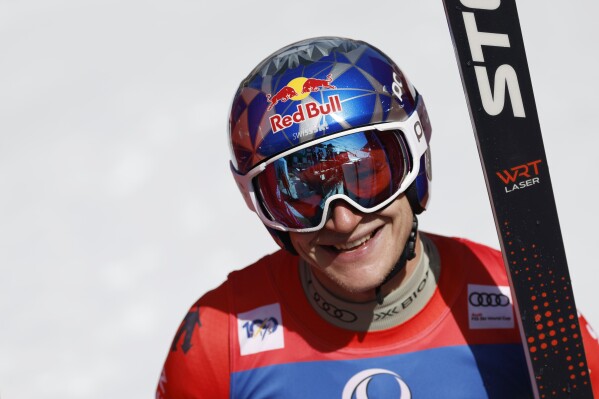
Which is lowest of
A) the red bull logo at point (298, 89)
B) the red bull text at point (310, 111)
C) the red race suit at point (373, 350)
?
the red race suit at point (373, 350)

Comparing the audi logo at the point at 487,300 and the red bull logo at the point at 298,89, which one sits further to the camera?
the audi logo at the point at 487,300

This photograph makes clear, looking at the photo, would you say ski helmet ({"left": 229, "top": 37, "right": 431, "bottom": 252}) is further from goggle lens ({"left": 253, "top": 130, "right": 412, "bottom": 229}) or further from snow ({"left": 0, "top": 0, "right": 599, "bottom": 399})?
snow ({"left": 0, "top": 0, "right": 599, "bottom": 399})

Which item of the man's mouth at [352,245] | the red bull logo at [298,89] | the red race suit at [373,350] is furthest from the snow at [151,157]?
the red bull logo at [298,89]

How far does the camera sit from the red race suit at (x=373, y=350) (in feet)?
12.7

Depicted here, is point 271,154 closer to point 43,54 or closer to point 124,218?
point 124,218

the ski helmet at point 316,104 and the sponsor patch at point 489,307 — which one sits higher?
the ski helmet at point 316,104

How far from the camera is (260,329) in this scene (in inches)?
158

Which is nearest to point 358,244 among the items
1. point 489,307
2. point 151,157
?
point 489,307

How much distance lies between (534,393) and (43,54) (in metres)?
4.09

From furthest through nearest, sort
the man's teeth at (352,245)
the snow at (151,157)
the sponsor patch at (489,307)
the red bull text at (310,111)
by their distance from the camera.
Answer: the snow at (151,157) < the sponsor patch at (489,307) < the man's teeth at (352,245) < the red bull text at (310,111)

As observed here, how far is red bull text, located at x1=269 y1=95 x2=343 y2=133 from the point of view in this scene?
3695mm

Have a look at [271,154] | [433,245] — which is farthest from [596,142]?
[271,154]

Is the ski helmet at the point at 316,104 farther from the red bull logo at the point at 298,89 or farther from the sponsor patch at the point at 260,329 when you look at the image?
the sponsor patch at the point at 260,329

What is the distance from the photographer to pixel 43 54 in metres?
7.21
